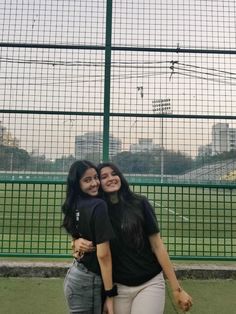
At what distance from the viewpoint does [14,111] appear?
4.85m

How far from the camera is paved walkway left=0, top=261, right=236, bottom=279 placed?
445cm

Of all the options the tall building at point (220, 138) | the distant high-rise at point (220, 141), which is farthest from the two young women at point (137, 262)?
the tall building at point (220, 138)

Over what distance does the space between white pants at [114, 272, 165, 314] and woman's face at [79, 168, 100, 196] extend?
57 cm

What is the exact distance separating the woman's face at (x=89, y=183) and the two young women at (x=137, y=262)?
17cm

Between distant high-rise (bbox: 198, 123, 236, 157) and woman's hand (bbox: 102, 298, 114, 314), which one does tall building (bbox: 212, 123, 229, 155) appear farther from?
woman's hand (bbox: 102, 298, 114, 314)

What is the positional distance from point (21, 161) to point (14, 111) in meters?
0.68

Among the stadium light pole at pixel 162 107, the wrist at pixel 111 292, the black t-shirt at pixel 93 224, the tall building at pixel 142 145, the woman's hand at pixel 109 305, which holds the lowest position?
the woman's hand at pixel 109 305

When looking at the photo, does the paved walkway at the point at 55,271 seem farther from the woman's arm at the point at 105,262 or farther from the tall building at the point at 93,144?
the woman's arm at the point at 105,262

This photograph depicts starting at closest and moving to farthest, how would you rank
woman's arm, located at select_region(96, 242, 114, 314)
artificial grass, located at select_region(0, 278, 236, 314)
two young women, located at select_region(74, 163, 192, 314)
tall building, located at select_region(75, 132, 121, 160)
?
woman's arm, located at select_region(96, 242, 114, 314) → two young women, located at select_region(74, 163, 192, 314) → artificial grass, located at select_region(0, 278, 236, 314) → tall building, located at select_region(75, 132, 121, 160)

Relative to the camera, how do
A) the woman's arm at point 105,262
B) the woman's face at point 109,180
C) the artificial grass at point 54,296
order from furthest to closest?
the artificial grass at point 54,296
the woman's face at point 109,180
the woman's arm at point 105,262

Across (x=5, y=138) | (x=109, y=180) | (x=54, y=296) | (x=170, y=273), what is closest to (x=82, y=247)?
(x=109, y=180)

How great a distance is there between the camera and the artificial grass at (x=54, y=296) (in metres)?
3.57

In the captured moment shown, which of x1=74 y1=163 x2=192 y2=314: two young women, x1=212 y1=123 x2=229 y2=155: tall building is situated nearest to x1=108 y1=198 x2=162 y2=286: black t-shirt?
x1=74 y1=163 x2=192 y2=314: two young women

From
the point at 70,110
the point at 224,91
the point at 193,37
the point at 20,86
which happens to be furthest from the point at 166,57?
the point at 20,86
